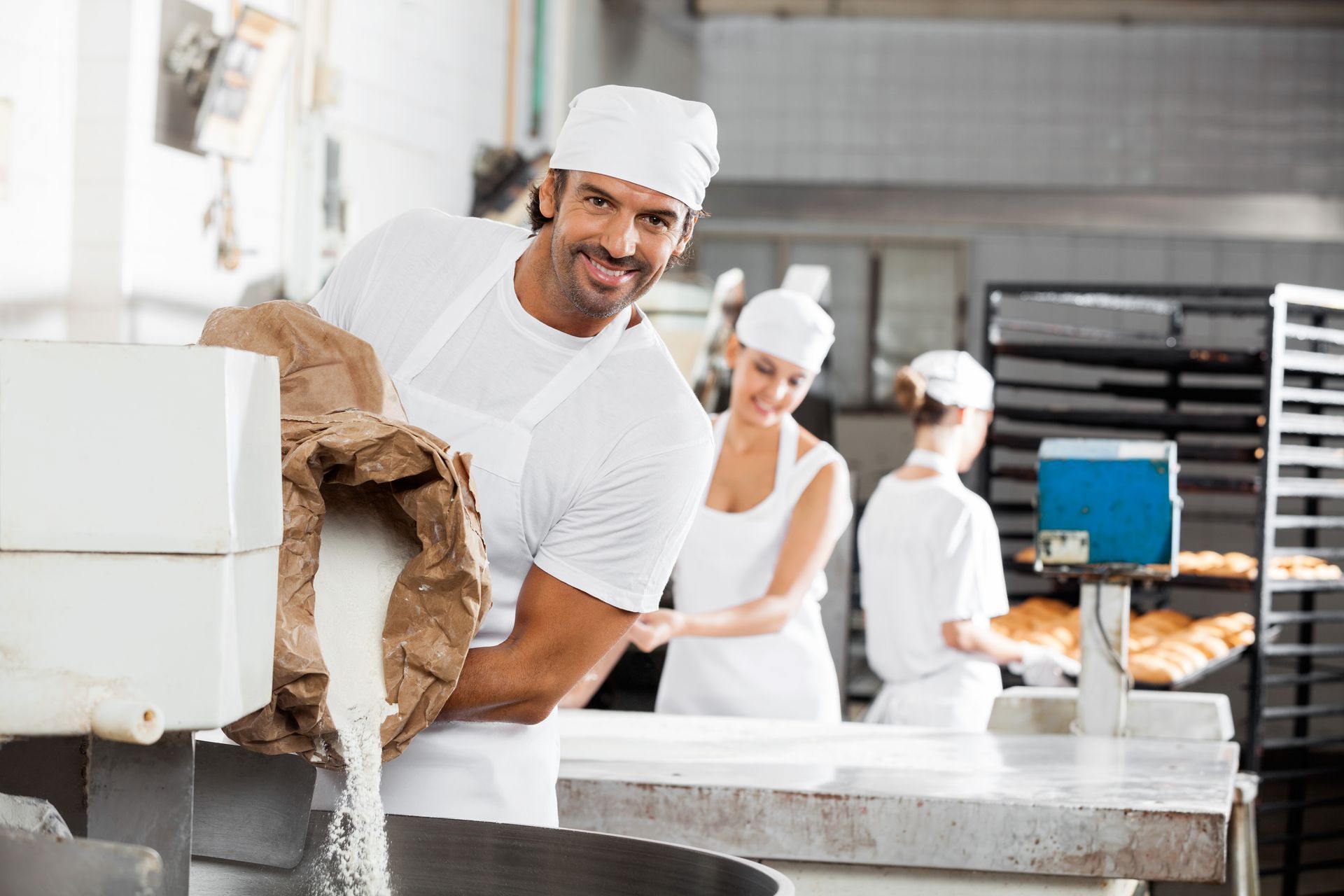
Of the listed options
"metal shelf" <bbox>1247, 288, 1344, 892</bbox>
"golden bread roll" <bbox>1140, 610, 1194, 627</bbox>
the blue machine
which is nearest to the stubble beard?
the blue machine

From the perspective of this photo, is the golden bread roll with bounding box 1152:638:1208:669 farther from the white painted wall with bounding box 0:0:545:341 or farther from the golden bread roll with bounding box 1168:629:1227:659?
the white painted wall with bounding box 0:0:545:341

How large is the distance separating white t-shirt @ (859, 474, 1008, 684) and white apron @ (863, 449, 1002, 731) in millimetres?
18

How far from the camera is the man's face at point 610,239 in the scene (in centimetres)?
146

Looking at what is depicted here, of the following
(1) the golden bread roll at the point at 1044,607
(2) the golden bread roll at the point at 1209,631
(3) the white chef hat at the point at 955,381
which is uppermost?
(3) the white chef hat at the point at 955,381

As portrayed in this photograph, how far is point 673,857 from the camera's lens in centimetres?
108

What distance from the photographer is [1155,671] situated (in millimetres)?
3832

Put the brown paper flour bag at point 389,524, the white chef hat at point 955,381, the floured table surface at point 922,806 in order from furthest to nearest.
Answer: the white chef hat at point 955,381
the floured table surface at point 922,806
the brown paper flour bag at point 389,524

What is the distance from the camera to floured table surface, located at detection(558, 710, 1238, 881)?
1.84 meters

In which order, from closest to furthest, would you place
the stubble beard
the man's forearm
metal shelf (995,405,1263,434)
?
the man's forearm → the stubble beard → metal shelf (995,405,1263,434)

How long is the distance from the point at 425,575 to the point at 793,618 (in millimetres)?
1958

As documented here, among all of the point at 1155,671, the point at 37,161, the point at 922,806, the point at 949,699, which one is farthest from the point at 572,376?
the point at 1155,671

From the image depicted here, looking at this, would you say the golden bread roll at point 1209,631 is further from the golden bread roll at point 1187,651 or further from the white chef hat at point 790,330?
the white chef hat at point 790,330

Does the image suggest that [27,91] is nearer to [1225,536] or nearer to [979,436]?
[979,436]

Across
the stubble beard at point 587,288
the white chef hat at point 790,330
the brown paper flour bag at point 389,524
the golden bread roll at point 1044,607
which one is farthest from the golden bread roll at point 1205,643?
the brown paper flour bag at point 389,524
